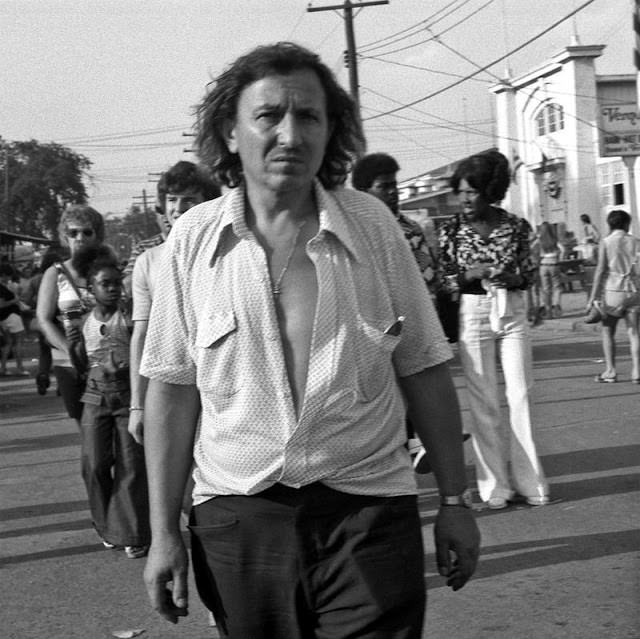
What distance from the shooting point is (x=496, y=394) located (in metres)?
6.84

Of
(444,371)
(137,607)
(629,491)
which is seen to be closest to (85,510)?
(137,607)

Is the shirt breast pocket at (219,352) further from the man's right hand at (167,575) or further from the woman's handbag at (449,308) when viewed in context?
the woman's handbag at (449,308)

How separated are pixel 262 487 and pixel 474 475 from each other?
217 inches

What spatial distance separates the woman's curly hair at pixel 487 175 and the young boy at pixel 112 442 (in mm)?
2019

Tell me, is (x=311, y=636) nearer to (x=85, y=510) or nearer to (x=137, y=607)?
(x=137, y=607)

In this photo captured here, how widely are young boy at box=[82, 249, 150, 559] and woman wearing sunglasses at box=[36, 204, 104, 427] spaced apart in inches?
8.9

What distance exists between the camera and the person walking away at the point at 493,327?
6801 millimetres

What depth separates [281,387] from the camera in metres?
2.67

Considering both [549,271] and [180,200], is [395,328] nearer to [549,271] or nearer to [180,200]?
[180,200]

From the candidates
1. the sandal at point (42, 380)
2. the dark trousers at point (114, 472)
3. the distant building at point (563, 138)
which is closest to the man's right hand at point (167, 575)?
the dark trousers at point (114, 472)

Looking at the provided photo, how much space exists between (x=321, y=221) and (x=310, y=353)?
31 cm

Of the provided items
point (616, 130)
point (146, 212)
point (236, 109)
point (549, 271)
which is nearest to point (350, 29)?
point (616, 130)

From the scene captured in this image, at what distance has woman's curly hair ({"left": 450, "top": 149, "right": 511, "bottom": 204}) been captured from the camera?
679 centimetres

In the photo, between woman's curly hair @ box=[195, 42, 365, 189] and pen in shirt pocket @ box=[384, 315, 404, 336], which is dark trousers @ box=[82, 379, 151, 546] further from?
pen in shirt pocket @ box=[384, 315, 404, 336]
